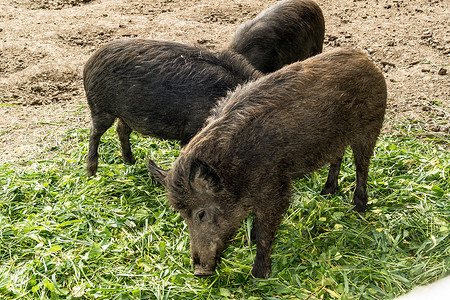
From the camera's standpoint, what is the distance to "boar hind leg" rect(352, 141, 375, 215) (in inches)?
166

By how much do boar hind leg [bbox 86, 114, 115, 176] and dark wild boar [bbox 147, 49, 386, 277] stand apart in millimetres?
1444

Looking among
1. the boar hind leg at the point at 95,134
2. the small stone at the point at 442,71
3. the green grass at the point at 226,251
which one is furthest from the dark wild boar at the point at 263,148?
the small stone at the point at 442,71

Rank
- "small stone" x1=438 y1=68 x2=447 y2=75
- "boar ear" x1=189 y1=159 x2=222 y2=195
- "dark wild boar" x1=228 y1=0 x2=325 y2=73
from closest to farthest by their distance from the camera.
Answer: "boar ear" x1=189 y1=159 x2=222 y2=195
"dark wild boar" x1=228 y1=0 x2=325 y2=73
"small stone" x1=438 y1=68 x2=447 y2=75

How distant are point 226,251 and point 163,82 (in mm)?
1792

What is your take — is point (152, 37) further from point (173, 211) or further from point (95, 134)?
point (173, 211)

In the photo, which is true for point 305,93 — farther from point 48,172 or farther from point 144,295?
point 48,172

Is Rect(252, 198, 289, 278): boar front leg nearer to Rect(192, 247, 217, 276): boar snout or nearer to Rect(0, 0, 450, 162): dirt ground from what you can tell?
Rect(192, 247, 217, 276): boar snout

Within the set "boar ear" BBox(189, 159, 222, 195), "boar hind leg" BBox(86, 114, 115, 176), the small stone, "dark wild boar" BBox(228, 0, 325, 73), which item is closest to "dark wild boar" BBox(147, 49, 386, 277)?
"boar ear" BBox(189, 159, 222, 195)

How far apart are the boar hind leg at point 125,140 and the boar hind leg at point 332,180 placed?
2293 millimetres

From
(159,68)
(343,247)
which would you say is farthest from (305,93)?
(159,68)

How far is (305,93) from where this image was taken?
11.8 feet

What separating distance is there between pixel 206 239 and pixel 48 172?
2.45m

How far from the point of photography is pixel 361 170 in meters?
4.33

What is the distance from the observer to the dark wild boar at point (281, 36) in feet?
19.7
